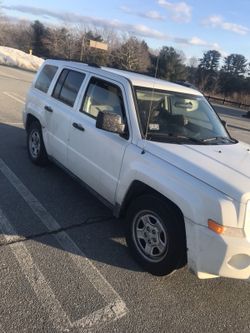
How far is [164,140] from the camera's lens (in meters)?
4.05

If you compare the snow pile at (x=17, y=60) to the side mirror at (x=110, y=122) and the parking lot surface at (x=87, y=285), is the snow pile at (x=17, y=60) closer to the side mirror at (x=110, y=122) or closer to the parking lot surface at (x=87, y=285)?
the parking lot surface at (x=87, y=285)

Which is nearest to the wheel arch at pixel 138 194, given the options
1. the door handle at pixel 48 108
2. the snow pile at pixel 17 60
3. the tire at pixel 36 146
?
the door handle at pixel 48 108

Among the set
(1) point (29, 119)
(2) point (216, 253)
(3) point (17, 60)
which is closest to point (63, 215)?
(2) point (216, 253)

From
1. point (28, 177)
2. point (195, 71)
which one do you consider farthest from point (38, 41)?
point (28, 177)

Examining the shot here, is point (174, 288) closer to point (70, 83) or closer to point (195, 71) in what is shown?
point (70, 83)

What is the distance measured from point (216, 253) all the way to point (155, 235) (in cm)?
74

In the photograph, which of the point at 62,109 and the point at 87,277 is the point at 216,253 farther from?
the point at 62,109

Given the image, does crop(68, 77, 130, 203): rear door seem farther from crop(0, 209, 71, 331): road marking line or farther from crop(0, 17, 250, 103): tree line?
crop(0, 17, 250, 103): tree line

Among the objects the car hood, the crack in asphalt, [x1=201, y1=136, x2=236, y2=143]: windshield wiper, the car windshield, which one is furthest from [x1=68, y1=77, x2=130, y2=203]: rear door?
[x1=201, y1=136, x2=236, y2=143]: windshield wiper

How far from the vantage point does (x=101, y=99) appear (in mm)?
4715

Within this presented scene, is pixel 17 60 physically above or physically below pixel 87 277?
below

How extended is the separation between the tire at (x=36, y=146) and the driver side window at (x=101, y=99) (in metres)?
1.42

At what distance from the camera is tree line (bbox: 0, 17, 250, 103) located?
172ft

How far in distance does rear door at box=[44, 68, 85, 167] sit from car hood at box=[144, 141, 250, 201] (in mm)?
A: 1689
